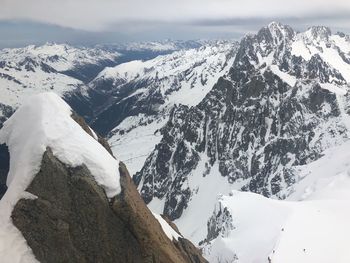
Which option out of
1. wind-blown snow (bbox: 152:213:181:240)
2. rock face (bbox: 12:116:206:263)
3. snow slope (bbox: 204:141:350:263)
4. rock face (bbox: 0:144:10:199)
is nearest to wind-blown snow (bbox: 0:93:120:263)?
rock face (bbox: 12:116:206:263)

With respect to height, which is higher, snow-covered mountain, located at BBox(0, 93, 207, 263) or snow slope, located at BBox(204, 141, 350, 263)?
snow-covered mountain, located at BBox(0, 93, 207, 263)

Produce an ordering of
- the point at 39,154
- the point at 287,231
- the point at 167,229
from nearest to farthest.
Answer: the point at 39,154 → the point at 167,229 → the point at 287,231

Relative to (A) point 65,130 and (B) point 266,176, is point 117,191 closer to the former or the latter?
(A) point 65,130

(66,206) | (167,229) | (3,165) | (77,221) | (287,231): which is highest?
(3,165)

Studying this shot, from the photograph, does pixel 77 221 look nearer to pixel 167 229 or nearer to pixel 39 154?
pixel 39 154

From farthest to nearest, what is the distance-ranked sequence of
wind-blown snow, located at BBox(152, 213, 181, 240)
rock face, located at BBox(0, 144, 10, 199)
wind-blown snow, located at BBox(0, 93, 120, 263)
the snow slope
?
the snow slope < wind-blown snow, located at BBox(152, 213, 181, 240) < rock face, located at BBox(0, 144, 10, 199) < wind-blown snow, located at BBox(0, 93, 120, 263)

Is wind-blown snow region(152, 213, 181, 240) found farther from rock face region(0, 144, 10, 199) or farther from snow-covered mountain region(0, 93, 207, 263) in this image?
rock face region(0, 144, 10, 199)

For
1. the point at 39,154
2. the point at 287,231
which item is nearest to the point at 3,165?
the point at 39,154

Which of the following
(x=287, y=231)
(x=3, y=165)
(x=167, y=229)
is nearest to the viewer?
(x=3, y=165)
